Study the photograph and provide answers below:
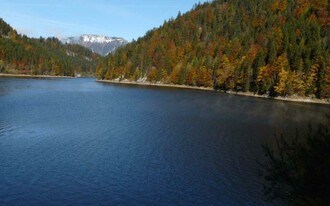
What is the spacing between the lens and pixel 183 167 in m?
38.7

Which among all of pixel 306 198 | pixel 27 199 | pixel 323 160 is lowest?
pixel 27 199

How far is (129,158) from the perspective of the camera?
4131 cm

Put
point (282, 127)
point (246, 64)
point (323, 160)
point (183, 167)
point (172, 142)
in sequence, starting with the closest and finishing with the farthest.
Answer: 1. point (323, 160)
2. point (183, 167)
3. point (172, 142)
4. point (282, 127)
5. point (246, 64)

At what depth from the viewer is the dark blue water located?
29.7m

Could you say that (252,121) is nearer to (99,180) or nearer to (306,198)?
(99,180)

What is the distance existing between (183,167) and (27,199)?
56.4 feet

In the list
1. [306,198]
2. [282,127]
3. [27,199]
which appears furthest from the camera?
[282,127]

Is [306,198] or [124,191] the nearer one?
[306,198]

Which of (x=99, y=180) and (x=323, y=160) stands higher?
(x=323, y=160)

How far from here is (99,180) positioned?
33.1 meters

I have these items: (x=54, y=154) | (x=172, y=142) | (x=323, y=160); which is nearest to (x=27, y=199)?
(x=54, y=154)

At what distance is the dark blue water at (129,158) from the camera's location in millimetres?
29688

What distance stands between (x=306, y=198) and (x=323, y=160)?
2903 mm

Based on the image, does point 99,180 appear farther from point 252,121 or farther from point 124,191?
point 252,121
